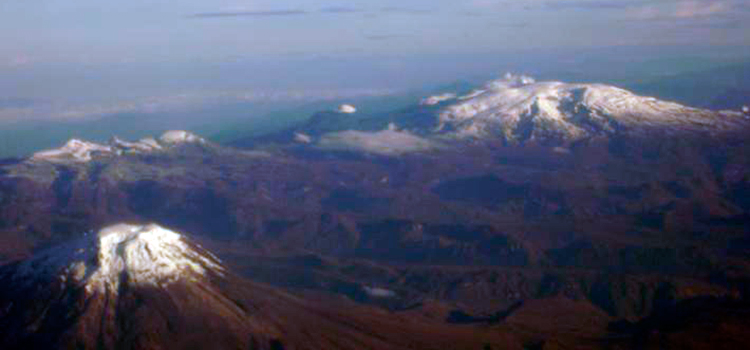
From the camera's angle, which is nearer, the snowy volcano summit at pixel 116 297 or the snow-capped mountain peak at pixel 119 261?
the snowy volcano summit at pixel 116 297

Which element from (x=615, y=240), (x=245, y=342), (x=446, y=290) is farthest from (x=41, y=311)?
(x=615, y=240)

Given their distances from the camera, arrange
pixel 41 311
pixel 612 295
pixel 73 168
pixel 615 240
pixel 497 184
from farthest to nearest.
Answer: pixel 73 168 → pixel 497 184 → pixel 615 240 → pixel 612 295 → pixel 41 311

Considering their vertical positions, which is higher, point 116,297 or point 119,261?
point 119,261

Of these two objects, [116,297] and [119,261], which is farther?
[119,261]

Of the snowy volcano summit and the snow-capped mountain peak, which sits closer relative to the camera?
the snowy volcano summit

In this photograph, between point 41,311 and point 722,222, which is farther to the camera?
point 722,222

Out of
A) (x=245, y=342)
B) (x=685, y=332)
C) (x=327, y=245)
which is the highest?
(x=245, y=342)

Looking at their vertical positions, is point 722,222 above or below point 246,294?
below

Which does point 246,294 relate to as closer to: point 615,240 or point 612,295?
point 612,295
